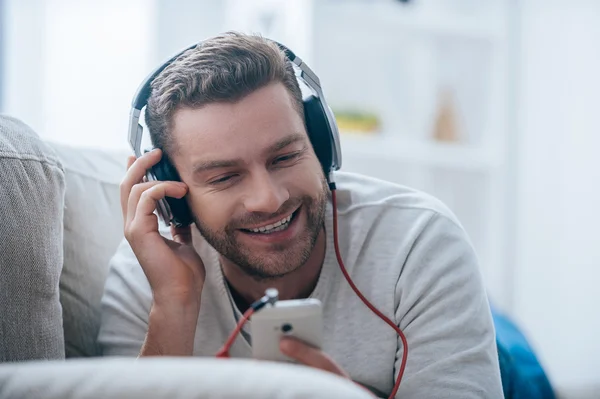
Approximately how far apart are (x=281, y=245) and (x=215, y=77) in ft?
1.00

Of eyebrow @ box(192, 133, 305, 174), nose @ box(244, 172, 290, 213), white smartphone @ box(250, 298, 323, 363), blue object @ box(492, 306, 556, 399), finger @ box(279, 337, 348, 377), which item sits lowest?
blue object @ box(492, 306, 556, 399)

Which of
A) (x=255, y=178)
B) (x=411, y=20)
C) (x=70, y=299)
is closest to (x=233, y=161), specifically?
(x=255, y=178)

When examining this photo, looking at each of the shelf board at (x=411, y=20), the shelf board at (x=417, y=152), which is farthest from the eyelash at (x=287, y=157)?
the shelf board at (x=411, y=20)

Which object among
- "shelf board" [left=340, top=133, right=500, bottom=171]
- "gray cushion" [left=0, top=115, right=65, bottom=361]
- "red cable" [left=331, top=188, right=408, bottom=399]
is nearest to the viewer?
"gray cushion" [left=0, top=115, right=65, bottom=361]

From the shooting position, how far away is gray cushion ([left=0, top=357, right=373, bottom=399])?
601 millimetres

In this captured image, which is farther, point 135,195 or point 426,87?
point 426,87

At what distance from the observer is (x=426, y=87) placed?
2967 mm

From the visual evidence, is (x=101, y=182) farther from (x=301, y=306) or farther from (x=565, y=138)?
(x=565, y=138)

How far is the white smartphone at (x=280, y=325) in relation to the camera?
32.4 inches

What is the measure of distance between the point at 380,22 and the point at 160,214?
1.86 m

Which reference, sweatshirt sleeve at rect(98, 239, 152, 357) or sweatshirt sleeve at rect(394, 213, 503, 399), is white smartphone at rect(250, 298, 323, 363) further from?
sweatshirt sleeve at rect(98, 239, 152, 357)

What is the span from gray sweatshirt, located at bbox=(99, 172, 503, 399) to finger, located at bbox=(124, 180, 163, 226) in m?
0.14

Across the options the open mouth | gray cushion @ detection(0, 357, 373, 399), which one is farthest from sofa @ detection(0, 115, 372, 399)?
the open mouth

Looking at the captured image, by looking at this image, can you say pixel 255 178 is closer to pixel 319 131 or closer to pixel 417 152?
pixel 319 131
